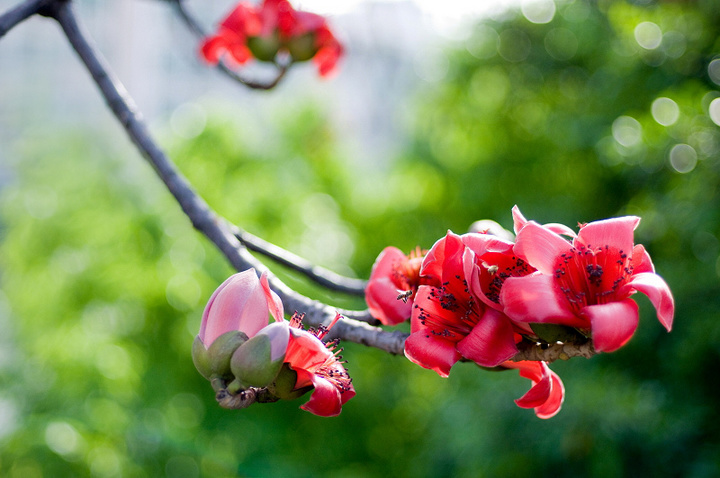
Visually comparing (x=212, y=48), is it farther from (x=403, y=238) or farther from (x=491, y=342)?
(x=403, y=238)

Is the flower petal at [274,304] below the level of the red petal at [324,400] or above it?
above

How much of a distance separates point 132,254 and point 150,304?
288mm

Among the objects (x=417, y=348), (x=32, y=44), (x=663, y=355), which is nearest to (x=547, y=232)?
(x=417, y=348)

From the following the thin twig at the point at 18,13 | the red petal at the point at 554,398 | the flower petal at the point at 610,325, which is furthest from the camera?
the thin twig at the point at 18,13

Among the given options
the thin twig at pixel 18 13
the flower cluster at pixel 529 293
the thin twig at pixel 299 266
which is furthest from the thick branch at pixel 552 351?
the thin twig at pixel 18 13

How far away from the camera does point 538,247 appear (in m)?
0.34

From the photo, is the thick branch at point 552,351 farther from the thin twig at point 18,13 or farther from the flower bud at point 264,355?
the thin twig at point 18,13

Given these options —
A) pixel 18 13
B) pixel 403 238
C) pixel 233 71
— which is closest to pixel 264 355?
pixel 18 13

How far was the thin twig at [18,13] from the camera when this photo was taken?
1.72 feet

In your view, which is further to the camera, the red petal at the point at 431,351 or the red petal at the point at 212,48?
the red petal at the point at 212,48

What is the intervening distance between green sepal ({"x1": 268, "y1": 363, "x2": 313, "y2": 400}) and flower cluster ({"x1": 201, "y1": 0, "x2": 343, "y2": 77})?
0.64 metres

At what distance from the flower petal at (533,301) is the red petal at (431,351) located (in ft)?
0.16

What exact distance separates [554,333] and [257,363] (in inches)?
6.4

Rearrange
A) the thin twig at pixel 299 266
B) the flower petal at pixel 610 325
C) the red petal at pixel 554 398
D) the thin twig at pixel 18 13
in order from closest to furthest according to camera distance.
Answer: the flower petal at pixel 610 325, the red petal at pixel 554 398, the thin twig at pixel 18 13, the thin twig at pixel 299 266
